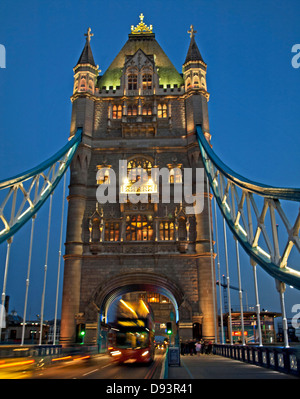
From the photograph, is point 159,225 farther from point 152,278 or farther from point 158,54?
point 158,54

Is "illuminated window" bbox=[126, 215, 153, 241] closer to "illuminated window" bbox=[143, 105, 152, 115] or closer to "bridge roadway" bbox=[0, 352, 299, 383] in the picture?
"illuminated window" bbox=[143, 105, 152, 115]

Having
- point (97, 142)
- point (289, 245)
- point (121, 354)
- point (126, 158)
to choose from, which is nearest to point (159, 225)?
point (126, 158)

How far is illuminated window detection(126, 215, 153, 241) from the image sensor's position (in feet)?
107

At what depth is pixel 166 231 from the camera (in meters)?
32.6

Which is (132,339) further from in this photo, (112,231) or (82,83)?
(82,83)

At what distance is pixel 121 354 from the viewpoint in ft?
66.6

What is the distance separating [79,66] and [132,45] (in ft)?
23.7

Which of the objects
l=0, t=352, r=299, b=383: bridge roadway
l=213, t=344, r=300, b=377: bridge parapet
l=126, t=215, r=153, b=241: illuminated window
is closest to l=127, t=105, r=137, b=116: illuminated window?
l=126, t=215, r=153, b=241: illuminated window

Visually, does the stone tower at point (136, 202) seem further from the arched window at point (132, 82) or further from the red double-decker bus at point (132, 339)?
the red double-decker bus at point (132, 339)

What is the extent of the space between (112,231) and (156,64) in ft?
59.7

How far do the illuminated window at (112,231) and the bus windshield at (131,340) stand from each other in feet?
42.2

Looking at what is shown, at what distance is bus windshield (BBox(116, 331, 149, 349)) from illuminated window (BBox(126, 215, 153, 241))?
12.7 m

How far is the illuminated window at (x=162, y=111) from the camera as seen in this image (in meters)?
37.0

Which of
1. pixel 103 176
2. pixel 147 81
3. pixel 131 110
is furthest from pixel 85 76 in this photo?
pixel 103 176
